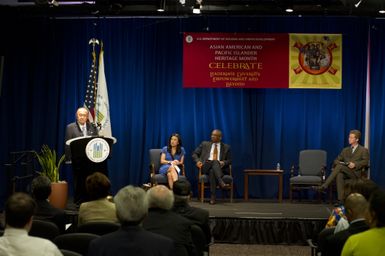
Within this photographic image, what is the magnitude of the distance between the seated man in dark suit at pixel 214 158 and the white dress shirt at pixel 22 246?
695cm

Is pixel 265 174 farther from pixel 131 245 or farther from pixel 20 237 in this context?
pixel 20 237

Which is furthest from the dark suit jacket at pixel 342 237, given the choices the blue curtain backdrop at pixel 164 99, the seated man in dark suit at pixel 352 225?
the blue curtain backdrop at pixel 164 99

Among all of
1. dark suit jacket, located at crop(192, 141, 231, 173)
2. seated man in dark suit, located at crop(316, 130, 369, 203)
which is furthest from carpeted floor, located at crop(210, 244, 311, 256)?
dark suit jacket, located at crop(192, 141, 231, 173)

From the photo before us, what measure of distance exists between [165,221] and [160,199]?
148mm

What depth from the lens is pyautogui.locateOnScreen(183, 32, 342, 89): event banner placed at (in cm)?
1095

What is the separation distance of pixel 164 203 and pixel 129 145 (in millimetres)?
7439

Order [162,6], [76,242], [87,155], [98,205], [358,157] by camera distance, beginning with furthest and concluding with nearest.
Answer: [162,6], [358,157], [87,155], [98,205], [76,242]

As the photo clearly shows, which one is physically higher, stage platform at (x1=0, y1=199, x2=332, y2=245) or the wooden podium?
the wooden podium

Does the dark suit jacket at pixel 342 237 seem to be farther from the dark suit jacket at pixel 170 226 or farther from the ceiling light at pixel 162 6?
the ceiling light at pixel 162 6

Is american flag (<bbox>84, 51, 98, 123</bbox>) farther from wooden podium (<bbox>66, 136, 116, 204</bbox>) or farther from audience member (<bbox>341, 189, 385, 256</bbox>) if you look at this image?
audience member (<bbox>341, 189, 385, 256</bbox>)

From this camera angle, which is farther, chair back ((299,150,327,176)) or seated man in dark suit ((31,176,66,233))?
chair back ((299,150,327,176))

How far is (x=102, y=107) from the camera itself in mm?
10773

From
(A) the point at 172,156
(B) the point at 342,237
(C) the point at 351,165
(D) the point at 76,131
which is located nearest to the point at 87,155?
(D) the point at 76,131

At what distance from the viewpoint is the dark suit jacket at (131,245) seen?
309 centimetres
